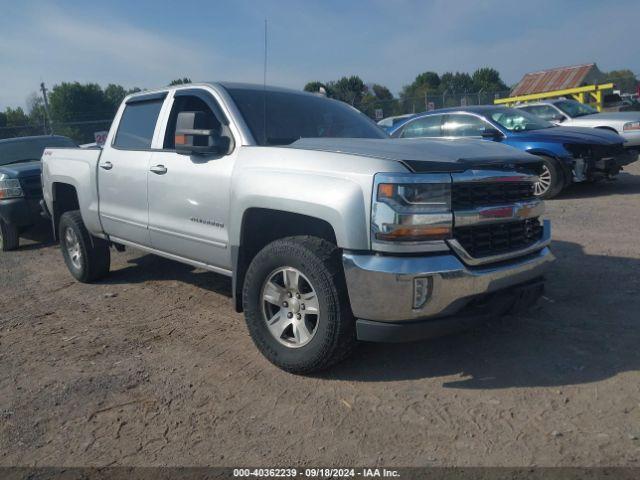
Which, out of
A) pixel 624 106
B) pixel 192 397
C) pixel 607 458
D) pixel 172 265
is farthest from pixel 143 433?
pixel 624 106

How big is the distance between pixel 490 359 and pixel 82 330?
3.23 m

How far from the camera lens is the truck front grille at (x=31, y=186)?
25.7 feet

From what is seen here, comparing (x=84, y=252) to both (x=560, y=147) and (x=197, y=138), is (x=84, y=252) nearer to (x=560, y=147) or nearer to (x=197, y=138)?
(x=197, y=138)

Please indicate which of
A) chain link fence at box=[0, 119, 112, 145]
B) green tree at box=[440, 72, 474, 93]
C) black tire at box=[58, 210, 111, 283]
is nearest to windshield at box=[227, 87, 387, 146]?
black tire at box=[58, 210, 111, 283]

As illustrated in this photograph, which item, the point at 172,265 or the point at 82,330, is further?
A: the point at 172,265

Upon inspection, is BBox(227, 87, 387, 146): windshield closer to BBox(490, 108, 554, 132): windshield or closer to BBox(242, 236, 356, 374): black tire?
BBox(242, 236, 356, 374): black tire

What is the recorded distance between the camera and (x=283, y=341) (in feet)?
11.5

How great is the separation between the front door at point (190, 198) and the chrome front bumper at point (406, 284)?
4.15 feet

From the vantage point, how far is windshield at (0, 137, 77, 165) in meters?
8.92

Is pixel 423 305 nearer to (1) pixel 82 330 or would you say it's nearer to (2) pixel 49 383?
(2) pixel 49 383

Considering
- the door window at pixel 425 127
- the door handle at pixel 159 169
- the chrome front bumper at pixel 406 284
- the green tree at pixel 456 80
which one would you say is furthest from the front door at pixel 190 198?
the green tree at pixel 456 80

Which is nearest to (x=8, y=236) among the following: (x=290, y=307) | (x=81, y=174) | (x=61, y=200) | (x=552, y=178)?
(x=61, y=200)

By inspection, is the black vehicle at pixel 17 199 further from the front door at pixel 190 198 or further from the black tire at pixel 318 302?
the black tire at pixel 318 302

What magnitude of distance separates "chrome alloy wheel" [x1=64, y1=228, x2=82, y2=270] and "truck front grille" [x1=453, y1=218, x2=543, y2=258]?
436 cm
